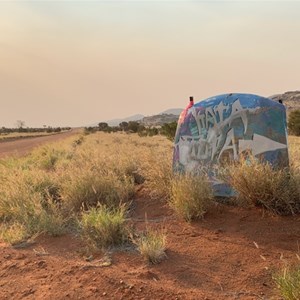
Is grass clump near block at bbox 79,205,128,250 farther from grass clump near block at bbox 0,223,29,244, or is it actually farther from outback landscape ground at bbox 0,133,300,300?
grass clump near block at bbox 0,223,29,244

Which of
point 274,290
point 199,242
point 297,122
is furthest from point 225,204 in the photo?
point 297,122

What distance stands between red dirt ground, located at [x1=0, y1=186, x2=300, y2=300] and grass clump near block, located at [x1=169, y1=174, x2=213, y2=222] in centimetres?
18

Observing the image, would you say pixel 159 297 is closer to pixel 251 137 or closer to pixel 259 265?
→ pixel 259 265

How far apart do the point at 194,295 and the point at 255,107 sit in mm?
4017

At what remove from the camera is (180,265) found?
5.05 meters

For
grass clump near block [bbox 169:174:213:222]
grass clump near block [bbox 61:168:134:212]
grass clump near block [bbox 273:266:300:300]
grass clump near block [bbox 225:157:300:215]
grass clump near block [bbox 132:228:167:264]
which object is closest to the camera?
grass clump near block [bbox 273:266:300:300]

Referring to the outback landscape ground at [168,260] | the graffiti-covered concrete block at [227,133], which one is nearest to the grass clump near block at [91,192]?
the outback landscape ground at [168,260]

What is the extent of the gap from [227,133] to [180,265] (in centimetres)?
312

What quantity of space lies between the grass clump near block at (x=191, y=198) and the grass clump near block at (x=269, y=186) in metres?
0.51

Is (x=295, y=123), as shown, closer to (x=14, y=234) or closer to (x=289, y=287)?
(x=14, y=234)

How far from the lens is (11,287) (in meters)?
4.77

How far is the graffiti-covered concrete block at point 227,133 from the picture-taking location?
23.3 ft

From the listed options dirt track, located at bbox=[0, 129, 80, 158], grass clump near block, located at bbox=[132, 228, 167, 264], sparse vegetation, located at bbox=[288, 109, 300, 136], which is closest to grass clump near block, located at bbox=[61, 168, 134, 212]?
grass clump near block, located at bbox=[132, 228, 167, 264]

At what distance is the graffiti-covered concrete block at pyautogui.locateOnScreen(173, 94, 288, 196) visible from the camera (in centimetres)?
710
